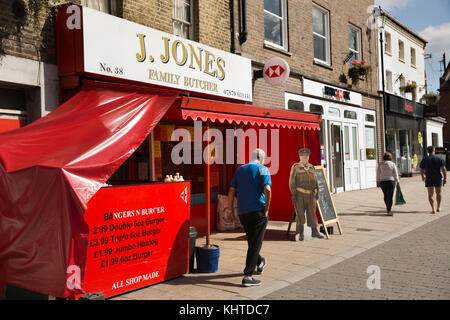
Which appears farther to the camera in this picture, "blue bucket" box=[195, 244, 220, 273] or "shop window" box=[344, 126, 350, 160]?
"shop window" box=[344, 126, 350, 160]

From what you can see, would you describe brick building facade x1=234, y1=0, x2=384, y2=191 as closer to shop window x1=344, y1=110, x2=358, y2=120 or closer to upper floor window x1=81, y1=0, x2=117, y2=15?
shop window x1=344, y1=110, x2=358, y2=120

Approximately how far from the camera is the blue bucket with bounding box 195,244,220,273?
6457 millimetres

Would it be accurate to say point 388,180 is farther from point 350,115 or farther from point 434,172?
point 350,115

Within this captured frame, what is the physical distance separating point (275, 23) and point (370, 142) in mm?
8755

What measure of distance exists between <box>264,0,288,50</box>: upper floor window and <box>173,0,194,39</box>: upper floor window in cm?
328

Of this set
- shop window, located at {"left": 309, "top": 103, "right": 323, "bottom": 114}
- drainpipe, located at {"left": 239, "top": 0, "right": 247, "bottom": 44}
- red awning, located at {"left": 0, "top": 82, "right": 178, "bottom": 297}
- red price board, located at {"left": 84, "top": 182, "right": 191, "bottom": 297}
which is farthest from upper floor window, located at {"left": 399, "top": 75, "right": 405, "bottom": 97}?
red awning, located at {"left": 0, "top": 82, "right": 178, "bottom": 297}

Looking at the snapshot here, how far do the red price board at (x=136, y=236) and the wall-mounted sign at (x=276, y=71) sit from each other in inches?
268

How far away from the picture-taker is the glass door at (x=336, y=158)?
56.0 ft

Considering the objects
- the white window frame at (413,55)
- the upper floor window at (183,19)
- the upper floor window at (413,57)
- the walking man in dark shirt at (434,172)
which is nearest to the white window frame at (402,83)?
the white window frame at (413,55)

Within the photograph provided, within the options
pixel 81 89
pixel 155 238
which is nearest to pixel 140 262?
pixel 155 238

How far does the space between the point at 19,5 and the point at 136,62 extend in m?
2.25

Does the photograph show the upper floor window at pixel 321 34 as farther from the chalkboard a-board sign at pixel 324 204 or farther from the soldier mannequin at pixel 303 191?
the soldier mannequin at pixel 303 191

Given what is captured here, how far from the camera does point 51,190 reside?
15.1 feet
